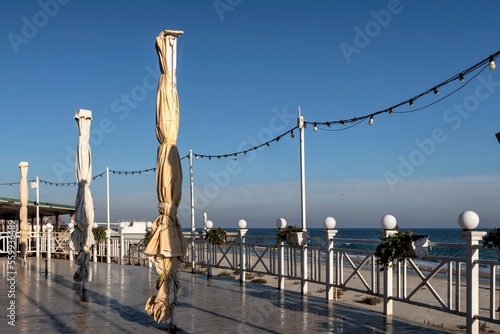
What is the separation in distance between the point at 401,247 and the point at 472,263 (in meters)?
1.13

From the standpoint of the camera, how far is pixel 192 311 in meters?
7.74

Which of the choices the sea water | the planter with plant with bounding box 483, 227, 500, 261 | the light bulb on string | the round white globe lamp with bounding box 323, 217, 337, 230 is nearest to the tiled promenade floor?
the sea water

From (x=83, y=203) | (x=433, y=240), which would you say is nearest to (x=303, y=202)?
(x=83, y=203)

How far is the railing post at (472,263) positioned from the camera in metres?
5.89

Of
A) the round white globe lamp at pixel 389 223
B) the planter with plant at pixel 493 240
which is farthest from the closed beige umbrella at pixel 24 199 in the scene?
the planter with plant at pixel 493 240

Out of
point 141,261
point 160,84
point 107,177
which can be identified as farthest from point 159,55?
point 107,177

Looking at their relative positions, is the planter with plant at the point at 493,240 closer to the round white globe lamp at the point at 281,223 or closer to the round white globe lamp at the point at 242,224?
the round white globe lamp at the point at 281,223

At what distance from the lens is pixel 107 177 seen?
22.2 m

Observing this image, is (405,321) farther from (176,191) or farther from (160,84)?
(160,84)

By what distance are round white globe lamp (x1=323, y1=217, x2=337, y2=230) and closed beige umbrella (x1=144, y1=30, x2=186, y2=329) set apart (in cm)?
337

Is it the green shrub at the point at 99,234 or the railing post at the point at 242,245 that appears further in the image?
the green shrub at the point at 99,234

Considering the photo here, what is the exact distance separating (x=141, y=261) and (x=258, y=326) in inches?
511

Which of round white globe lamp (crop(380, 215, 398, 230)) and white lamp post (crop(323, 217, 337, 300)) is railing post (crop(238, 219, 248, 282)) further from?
round white globe lamp (crop(380, 215, 398, 230))

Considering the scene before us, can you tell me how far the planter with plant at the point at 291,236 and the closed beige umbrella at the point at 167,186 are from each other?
3.77 meters
